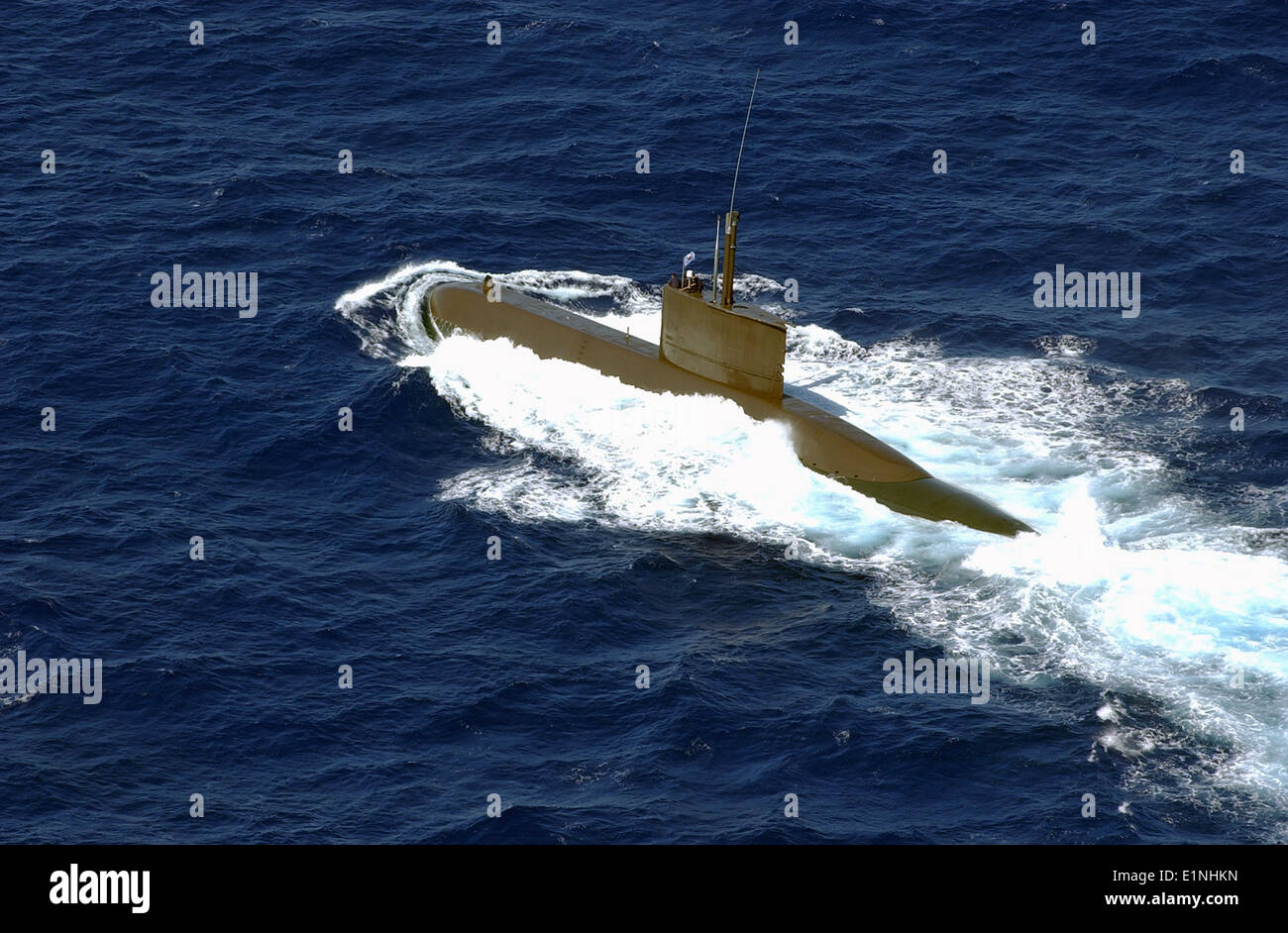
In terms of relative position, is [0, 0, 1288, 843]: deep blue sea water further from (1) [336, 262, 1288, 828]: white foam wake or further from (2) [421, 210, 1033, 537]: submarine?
(2) [421, 210, 1033, 537]: submarine

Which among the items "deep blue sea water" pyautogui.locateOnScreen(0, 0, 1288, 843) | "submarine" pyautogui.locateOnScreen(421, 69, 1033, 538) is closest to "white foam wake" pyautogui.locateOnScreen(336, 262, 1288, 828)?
"deep blue sea water" pyautogui.locateOnScreen(0, 0, 1288, 843)

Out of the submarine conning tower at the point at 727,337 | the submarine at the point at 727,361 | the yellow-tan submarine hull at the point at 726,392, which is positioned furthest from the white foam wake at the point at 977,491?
the submarine conning tower at the point at 727,337

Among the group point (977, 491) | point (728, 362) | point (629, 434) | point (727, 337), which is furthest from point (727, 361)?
point (977, 491)

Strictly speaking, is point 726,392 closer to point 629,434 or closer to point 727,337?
→ point 727,337

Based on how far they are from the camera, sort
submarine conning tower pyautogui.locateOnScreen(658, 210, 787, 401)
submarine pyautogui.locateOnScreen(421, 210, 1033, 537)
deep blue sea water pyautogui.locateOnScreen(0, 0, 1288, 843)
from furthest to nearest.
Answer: submarine conning tower pyautogui.locateOnScreen(658, 210, 787, 401) → submarine pyautogui.locateOnScreen(421, 210, 1033, 537) → deep blue sea water pyautogui.locateOnScreen(0, 0, 1288, 843)

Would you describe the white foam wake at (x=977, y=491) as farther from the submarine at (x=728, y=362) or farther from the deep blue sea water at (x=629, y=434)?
the submarine at (x=728, y=362)
